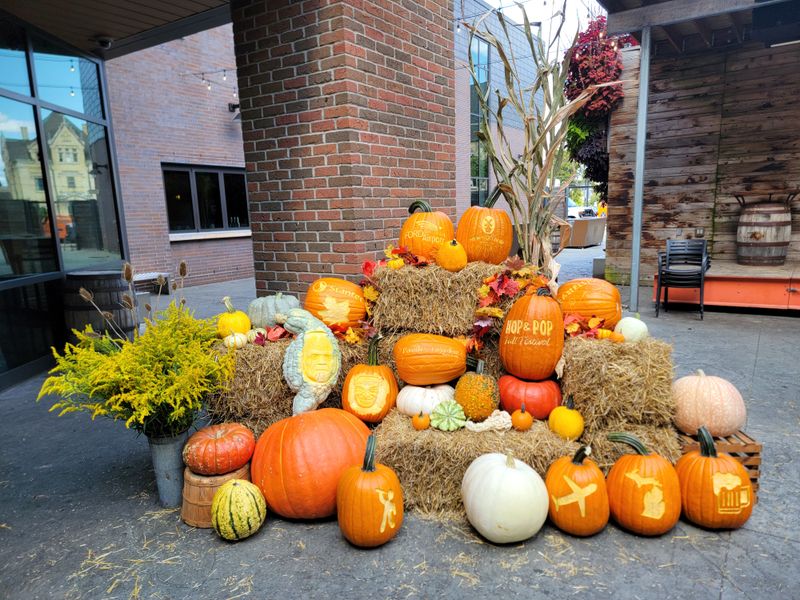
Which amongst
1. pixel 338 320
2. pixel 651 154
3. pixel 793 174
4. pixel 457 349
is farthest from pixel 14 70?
pixel 793 174

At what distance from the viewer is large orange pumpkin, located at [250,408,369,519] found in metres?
2.29

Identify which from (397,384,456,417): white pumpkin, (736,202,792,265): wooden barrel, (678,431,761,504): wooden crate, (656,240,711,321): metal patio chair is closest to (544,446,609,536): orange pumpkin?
(678,431,761,504): wooden crate

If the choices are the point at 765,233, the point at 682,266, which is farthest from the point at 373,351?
the point at 765,233

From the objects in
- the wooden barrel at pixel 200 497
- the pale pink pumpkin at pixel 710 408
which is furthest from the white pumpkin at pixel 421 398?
the pale pink pumpkin at pixel 710 408

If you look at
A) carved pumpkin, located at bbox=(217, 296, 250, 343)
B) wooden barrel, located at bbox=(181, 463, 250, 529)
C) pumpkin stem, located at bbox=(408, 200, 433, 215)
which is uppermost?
pumpkin stem, located at bbox=(408, 200, 433, 215)

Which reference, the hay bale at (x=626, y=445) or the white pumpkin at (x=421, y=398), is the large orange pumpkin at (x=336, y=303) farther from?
the hay bale at (x=626, y=445)

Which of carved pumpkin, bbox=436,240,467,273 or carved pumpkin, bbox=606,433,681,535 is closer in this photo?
carved pumpkin, bbox=606,433,681,535

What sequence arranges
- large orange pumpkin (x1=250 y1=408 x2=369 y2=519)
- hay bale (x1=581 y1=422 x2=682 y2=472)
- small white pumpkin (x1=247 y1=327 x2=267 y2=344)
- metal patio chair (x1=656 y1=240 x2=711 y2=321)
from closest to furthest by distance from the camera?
large orange pumpkin (x1=250 y1=408 x2=369 y2=519)
hay bale (x1=581 y1=422 x2=682 y2=472)
small white pumpkin (x1=247 y1=327 x2=267 y2=344)
metal patio chair (x1=656 y1=240 x2=711 y2=321)

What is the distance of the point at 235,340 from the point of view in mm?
2924

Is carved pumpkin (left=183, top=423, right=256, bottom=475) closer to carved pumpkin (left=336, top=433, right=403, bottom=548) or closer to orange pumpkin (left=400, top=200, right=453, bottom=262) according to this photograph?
carved pumpkin (left=336, top=433, right=403, bottom=548)

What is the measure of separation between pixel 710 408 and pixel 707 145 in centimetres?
596

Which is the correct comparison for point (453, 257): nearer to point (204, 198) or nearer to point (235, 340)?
point (235, 340)

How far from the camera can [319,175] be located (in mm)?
3502

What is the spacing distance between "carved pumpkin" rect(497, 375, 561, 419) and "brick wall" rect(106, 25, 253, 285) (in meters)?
8.64
